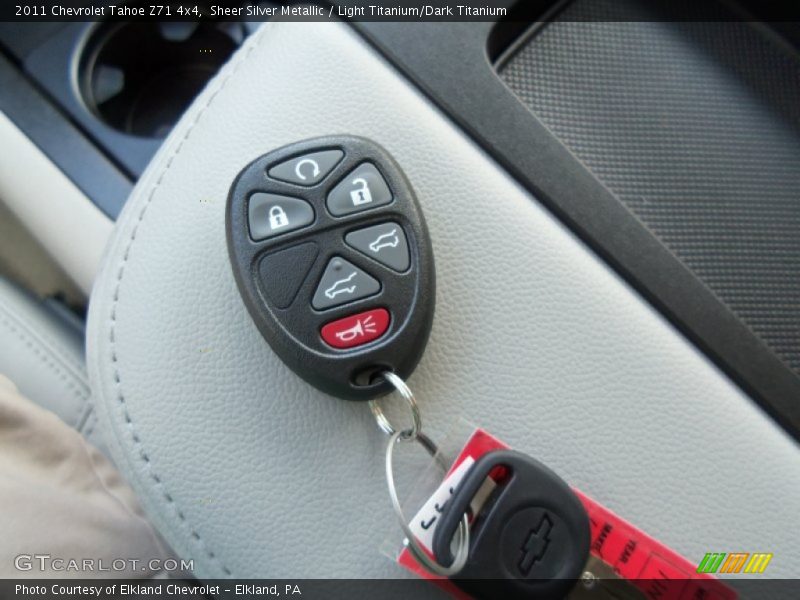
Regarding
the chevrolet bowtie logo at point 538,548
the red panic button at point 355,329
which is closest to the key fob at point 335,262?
the red panic button at point 355,329

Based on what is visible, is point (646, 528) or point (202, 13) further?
point (202, 13)

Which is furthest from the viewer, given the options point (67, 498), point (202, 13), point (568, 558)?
point (202, 13)

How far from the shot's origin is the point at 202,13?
29.6 inches

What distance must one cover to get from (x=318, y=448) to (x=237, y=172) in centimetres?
22

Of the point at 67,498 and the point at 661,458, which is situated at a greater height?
the point at 661,458

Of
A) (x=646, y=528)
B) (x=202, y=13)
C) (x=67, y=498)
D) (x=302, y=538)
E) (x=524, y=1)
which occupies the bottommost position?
(x=67, y=498)

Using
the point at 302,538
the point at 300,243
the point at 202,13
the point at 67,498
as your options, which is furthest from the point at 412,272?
the point at 202,13

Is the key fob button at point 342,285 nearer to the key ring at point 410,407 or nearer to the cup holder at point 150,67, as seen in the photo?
the key ring at point 410,407

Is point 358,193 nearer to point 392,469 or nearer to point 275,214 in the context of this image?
point 275,214

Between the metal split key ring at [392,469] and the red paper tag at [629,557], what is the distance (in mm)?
13

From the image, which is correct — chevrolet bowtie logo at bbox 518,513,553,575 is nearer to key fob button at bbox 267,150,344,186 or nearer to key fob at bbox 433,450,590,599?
key fob at bbox 433,450,590,599

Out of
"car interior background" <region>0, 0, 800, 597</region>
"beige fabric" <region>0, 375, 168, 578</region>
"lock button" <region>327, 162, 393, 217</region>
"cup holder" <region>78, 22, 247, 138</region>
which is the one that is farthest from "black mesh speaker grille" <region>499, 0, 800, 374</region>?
"beige fabric" <region>0, 375, 168, 578</region>

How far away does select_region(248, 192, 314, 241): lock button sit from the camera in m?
0.48

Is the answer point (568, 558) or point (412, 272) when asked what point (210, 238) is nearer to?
point (412, 272)
